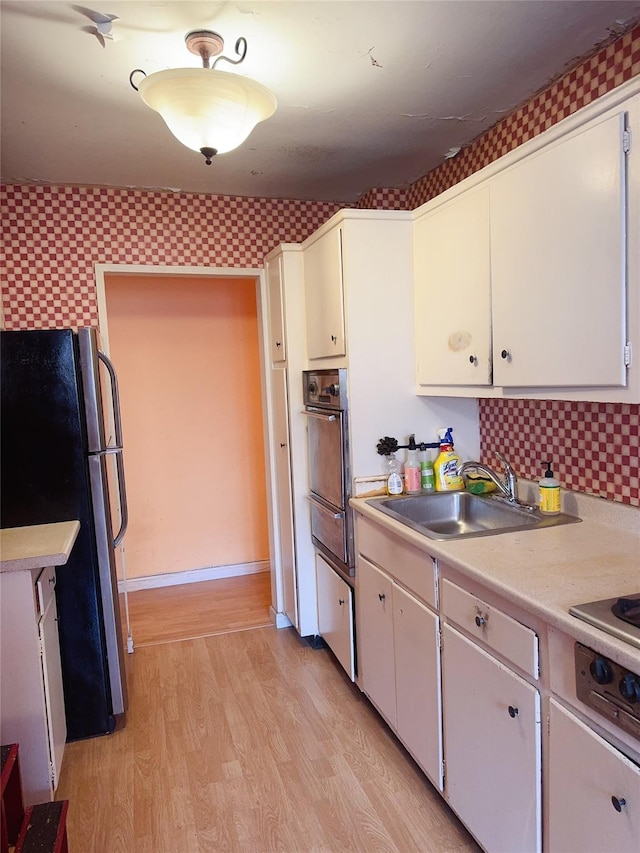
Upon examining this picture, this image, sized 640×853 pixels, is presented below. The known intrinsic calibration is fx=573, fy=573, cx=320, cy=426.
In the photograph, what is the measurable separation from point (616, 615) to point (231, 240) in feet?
8.44

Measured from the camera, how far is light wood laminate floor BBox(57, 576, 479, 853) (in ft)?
5.74

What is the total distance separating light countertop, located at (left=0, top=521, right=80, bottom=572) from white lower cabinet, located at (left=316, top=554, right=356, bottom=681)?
1.12 meters

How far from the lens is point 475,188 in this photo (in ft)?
6.19

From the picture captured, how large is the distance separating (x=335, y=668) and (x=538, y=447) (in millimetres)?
1430

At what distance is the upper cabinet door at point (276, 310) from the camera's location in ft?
9.25

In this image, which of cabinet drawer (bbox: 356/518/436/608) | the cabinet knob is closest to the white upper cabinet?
cabinet drawer (bbox: 356/518/436/608)

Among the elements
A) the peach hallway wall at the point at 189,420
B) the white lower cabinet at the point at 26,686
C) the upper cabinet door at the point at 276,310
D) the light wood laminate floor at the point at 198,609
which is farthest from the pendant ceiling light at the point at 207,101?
the light wood laminate floor at the point at 198,609

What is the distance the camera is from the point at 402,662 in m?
1.95

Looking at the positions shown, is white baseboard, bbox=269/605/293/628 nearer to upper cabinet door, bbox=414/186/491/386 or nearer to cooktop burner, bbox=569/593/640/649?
upper cabinet door, bbox=414/186/491/386

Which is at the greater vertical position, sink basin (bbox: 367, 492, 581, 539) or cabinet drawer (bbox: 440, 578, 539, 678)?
sink basin (bbox: 367, 492, 581, 539)

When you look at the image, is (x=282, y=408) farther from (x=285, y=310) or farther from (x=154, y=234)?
(x=154, y=234)

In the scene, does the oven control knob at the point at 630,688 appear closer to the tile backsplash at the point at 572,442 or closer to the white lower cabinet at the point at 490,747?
the white lower cabinet at the point at 490,747

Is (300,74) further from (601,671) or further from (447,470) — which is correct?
(601,671)

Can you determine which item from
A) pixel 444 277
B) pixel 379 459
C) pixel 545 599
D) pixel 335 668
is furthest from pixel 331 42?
pixel 335 668
